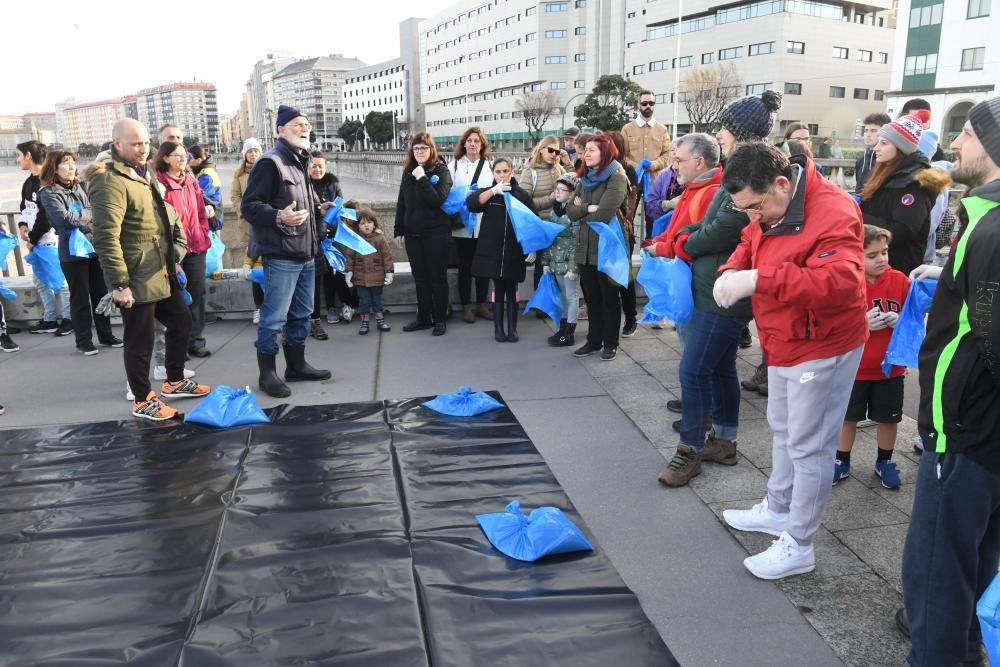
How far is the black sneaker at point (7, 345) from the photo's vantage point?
6965mm

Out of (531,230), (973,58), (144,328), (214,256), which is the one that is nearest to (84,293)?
(214,256)

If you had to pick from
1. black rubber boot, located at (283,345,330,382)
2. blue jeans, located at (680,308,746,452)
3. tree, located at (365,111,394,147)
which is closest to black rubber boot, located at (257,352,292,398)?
black rubber boot, located at (283,345,330,382)

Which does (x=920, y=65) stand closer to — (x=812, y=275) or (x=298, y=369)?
(x=298, y=369)

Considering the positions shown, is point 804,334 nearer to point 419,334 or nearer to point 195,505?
point 195,505

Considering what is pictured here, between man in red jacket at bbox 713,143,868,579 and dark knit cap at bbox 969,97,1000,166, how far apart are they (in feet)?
2.30

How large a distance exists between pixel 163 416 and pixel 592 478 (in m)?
2.95

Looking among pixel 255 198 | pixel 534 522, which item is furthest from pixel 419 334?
pixel 534 522

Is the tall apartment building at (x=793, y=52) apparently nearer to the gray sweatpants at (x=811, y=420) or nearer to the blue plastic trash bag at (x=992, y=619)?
the gray sweatpants at (x=811, y=420)

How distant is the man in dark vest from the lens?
521 cm

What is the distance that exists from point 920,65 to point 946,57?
6.40ft

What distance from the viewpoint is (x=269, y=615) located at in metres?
2.72

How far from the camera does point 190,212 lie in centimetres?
606

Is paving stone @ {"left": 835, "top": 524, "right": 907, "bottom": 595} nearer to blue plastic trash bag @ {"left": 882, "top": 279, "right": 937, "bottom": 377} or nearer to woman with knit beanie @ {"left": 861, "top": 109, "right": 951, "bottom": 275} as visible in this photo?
blue plastic trash bag @ {"left": 882, "top": 279, "right": 937, "bottom": 377}

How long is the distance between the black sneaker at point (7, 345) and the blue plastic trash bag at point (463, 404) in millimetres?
4557
